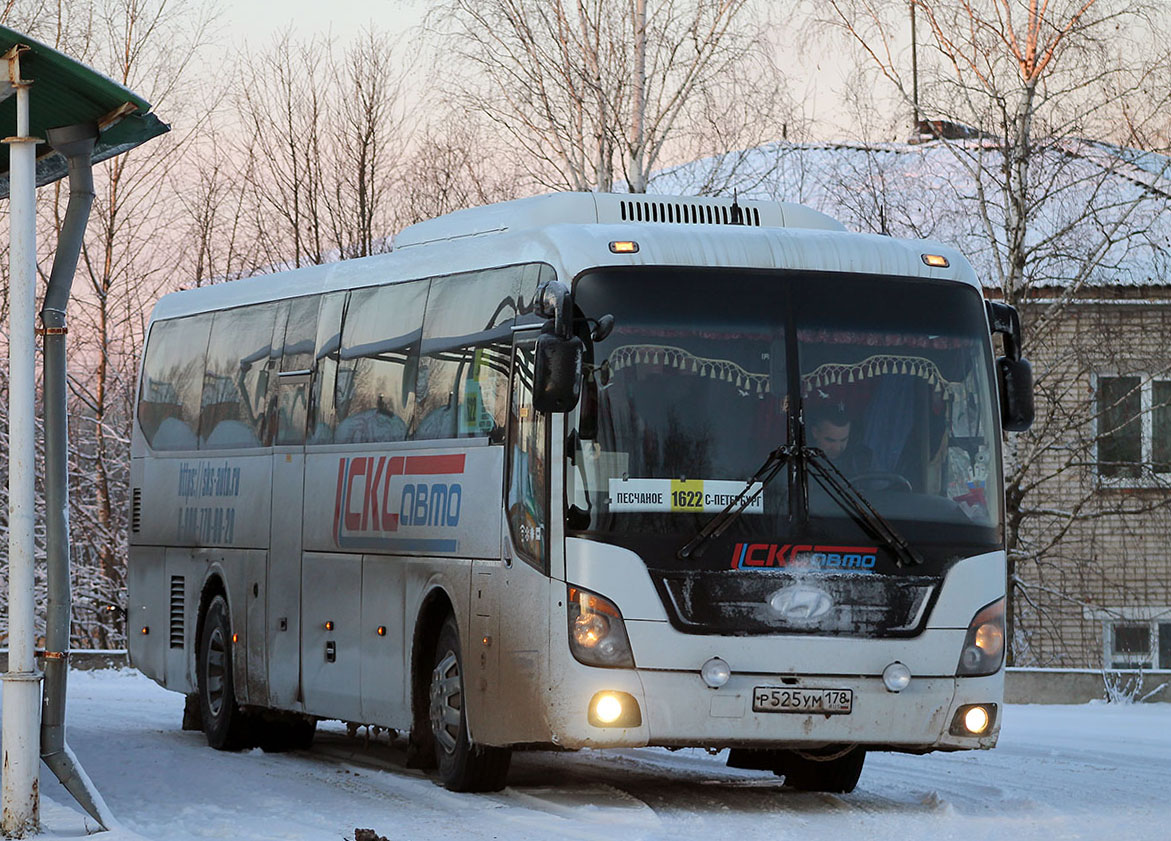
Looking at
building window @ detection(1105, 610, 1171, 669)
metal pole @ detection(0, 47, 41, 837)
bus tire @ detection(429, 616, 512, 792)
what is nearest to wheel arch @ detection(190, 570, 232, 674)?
bus tire @ detection(429, 616, 512, 792)

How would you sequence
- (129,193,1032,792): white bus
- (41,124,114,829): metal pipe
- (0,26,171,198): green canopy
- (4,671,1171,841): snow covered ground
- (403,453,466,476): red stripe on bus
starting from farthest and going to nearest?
1. (403,453,466,476): red stripe on bus
2. (129,193,1032,792): white bus
3. (4,671,1171,841): snow covered ground
4. (41,124,114,829): metal pipe
5. (0,26,171,198): green canopy

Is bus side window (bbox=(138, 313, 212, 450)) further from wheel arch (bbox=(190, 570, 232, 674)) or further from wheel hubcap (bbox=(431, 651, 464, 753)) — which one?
wheel hubcap (bbox=(431, 651, 464, 753))

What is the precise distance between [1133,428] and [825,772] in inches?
693

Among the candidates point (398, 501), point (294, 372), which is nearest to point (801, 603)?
point (398, 501)

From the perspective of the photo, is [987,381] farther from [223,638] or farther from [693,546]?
[223,638]

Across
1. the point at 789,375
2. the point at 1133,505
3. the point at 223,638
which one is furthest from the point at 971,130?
the point at 789,375

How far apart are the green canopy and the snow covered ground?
10.9 feet

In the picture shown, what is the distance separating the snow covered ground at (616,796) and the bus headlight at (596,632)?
2.56 ft

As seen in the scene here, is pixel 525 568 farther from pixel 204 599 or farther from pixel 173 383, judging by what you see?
pixel 173 383

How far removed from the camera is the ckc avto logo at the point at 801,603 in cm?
1148

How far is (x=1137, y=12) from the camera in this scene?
2588 cm

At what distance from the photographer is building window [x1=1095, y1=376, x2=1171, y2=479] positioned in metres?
27.2

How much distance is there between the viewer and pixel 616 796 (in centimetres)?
1202

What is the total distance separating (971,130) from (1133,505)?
7.70 metres
